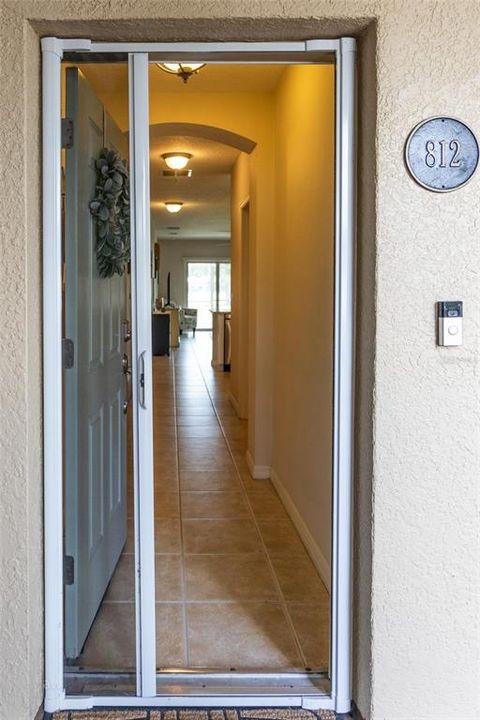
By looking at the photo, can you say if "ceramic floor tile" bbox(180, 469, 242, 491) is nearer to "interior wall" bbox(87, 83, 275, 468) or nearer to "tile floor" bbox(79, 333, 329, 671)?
"tile floor" bbox(79, 333, 329, 671)

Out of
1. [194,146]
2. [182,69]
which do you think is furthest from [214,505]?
[194,146]

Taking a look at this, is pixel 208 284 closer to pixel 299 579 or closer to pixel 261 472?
pixel 261 472

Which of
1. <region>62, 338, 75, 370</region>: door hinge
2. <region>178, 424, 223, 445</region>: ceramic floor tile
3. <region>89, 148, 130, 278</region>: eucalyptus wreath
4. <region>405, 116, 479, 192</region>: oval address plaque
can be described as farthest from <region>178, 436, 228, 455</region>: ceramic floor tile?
<region>405, 116, 479, 192</region>: oval address plaque

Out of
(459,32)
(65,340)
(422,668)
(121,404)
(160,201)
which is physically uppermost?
(160,201)

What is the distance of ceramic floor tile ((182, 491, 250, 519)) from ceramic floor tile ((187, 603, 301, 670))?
3.69 feet

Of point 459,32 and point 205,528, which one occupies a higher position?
point 459,32

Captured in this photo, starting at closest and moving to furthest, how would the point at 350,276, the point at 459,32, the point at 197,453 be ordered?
the point at 459,32, the point at 350,276, the point at 197,453

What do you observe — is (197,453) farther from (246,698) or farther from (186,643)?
(246,698)

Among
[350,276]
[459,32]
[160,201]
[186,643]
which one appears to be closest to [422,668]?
[186,643]

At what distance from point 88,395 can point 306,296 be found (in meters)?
1.37

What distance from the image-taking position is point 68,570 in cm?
215

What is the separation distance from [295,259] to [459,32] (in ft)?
6.06

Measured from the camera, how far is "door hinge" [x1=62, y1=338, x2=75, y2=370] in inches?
82.6

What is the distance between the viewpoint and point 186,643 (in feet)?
8.14
